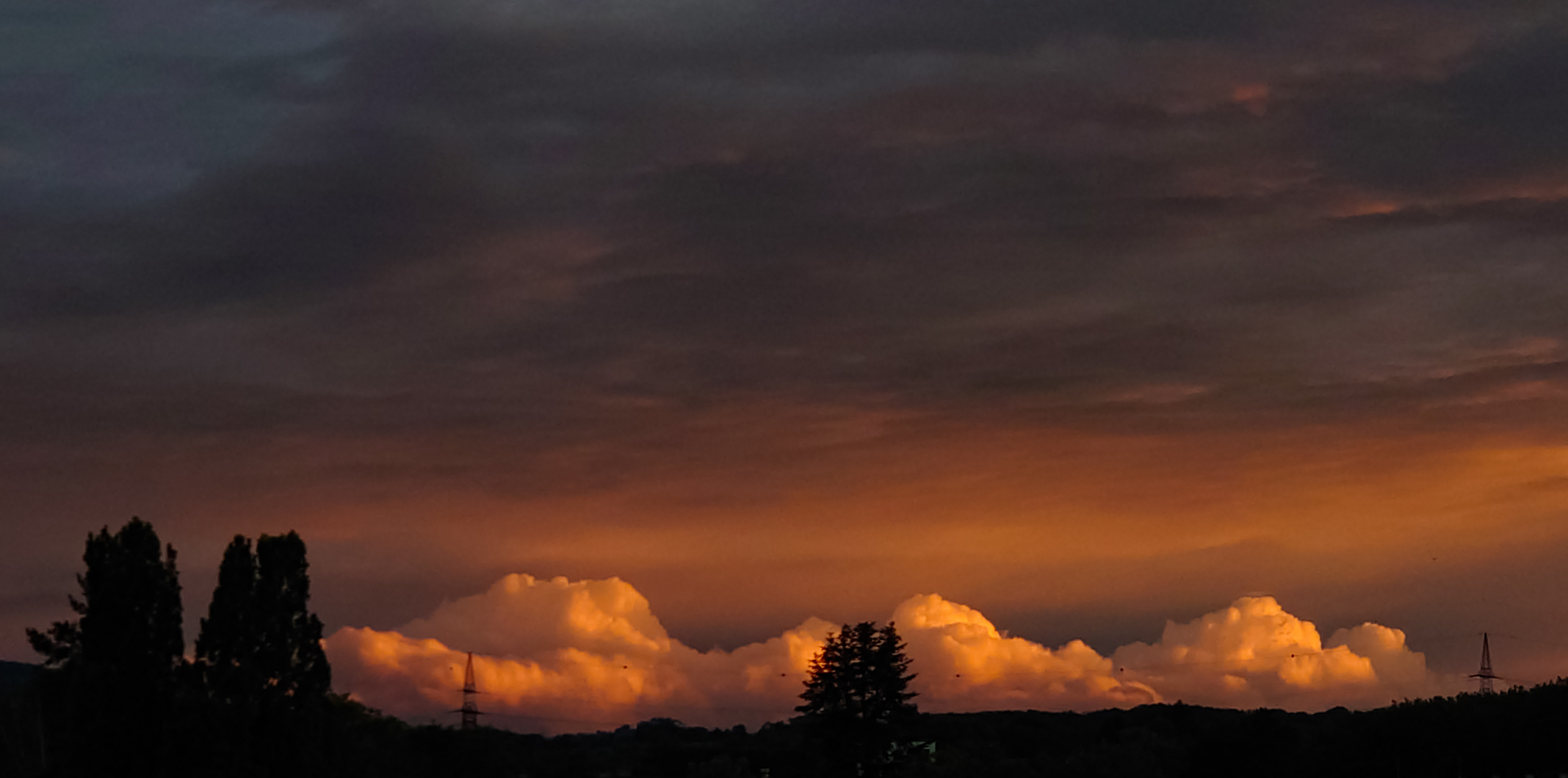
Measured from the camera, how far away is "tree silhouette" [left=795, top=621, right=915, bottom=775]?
18462cm

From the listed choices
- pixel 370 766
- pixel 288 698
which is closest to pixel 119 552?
pixel 288 698

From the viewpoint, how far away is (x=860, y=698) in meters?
188

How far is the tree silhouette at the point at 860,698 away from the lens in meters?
185

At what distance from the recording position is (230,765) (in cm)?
11688

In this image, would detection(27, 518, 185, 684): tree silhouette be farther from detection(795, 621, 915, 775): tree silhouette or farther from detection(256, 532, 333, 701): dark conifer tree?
detection(795, 621, 915, 775): tree silhouette

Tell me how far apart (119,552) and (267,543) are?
10.2m

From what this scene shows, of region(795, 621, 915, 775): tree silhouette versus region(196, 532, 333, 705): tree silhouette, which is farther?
region(795, 621, 915, 775): tree silhouette

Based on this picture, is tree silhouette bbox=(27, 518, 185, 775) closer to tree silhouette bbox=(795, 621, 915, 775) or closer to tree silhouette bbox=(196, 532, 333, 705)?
tree silhouette bbox=(196, 532, 333, 705)

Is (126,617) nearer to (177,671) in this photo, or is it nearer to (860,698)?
(177,671)

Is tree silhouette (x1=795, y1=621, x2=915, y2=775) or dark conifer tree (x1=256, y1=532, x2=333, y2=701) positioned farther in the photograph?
tree silhouette (x1=795, y1=621, x2=915, y2=775)

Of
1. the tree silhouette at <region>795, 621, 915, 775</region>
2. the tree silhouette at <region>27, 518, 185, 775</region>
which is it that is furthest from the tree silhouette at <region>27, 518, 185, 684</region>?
the tree silhouette at <region>795, 621, 915, 775</region>

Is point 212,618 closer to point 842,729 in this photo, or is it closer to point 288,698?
point 288,698

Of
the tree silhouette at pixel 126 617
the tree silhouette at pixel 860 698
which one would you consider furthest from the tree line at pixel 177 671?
the tree silhouette at pixel 860 698

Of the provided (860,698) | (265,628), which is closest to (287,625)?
(265,628)
